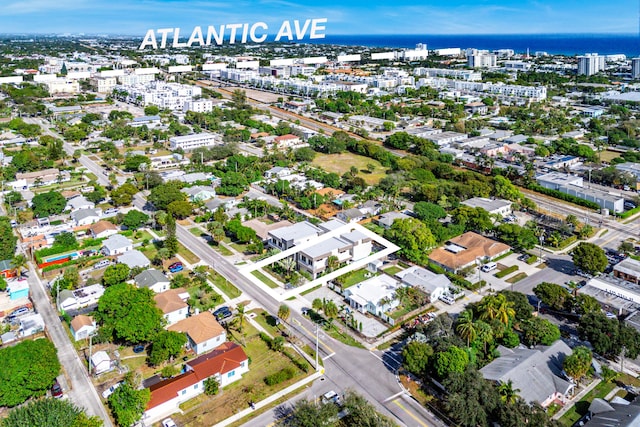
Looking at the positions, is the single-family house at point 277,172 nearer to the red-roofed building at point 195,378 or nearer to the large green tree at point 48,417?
the red-roofed building at point 195,378

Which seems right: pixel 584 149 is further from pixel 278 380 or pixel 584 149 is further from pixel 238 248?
pixel 278 380

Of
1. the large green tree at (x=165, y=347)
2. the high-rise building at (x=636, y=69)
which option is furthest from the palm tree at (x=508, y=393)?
the high-rise building at (x=636, y=69)

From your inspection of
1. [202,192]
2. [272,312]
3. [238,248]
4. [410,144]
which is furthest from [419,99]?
[272,312]

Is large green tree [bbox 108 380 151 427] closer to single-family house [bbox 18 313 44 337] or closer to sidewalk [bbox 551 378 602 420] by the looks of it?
single-family house [bbox 18 313 44 337]

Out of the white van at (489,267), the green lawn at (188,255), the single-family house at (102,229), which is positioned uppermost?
the single-family house at (102,229)

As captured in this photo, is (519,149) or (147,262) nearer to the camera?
(147,262)
